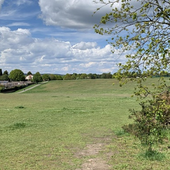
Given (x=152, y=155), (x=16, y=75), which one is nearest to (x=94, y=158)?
(x=152, y=155)

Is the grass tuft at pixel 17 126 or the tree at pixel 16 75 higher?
the tree at pixel 16 75

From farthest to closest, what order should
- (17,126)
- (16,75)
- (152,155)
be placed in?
(16,75), (17,126), (152,155)

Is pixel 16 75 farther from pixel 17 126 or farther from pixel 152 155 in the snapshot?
pixel 152 155

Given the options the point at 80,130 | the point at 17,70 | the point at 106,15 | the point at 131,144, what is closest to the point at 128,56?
the point at 106,15

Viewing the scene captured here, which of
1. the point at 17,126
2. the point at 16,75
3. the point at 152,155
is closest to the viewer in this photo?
the point at 152,155

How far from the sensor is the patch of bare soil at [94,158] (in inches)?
223

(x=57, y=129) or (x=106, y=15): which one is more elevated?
(x=106, y=15)

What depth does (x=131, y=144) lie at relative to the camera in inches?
300

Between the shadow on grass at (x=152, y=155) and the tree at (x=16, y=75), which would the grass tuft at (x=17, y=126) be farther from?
the tree at (x=16, y=75)

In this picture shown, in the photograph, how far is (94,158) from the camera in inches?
249

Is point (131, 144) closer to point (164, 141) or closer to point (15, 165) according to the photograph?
point (164, 141)

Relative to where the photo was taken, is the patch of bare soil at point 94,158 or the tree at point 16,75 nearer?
the patch of bare soil at point 94,158

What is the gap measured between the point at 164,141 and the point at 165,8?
4950 mm

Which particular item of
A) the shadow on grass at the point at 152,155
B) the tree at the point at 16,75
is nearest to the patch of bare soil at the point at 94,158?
the shadow on grass at the point at 152,155
